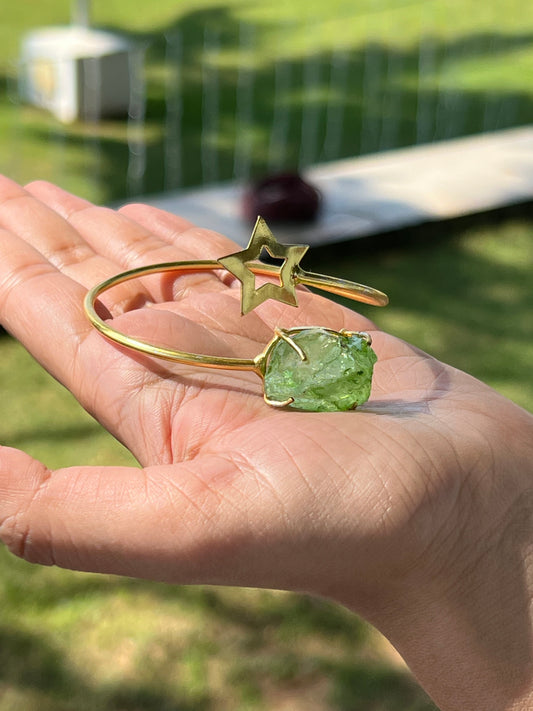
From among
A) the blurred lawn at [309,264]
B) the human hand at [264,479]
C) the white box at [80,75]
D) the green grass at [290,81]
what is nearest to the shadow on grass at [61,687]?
the blurred lawn at [309,264]

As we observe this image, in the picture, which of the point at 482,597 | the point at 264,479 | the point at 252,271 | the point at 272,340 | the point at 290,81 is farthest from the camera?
the point at 290,81

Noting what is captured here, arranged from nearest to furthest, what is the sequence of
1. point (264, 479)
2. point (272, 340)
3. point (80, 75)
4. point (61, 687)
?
point (264, 479)
point (272, 340)
point (61, 687)
point (80, 75)

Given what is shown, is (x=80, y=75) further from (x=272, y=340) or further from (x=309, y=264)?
(x=272, y=340)

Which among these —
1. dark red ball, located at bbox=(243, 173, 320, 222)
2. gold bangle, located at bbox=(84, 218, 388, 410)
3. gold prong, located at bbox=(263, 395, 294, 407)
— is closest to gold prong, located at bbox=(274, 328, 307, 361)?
gold bangle, located at bbox=(84, 218, 388, 410)

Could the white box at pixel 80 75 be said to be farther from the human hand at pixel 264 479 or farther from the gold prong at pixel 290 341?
the gold prong at pixel 290 341

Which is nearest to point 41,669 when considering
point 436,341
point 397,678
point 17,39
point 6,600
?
point 6,600

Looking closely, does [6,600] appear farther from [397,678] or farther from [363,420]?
[363,420]

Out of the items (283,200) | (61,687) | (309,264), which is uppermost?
(283,200)

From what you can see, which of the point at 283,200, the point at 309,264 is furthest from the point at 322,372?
the point at 283,200
